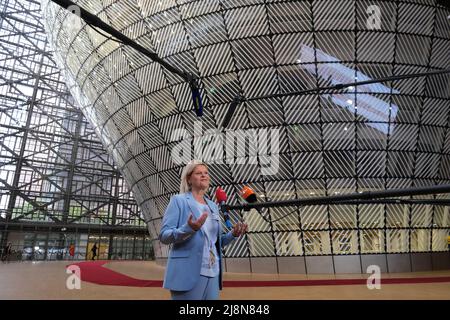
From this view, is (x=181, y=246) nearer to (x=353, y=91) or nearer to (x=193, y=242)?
(x=193, y=242)

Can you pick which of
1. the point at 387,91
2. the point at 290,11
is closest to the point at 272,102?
the point at 290,11

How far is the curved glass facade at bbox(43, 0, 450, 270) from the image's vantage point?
1723 centimetres

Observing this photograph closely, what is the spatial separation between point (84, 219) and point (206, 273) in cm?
4578

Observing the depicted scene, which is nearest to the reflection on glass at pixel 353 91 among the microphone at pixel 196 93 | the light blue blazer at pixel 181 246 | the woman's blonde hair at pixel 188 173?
the microphone at pixel 196 93

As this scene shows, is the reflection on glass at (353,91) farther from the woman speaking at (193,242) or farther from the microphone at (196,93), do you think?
the woman speaking at (193,242)

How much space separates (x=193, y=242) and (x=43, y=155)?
46.4 m

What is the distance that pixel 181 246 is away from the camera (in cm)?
262

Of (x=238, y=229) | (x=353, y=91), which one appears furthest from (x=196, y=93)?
(x=353, y=91)

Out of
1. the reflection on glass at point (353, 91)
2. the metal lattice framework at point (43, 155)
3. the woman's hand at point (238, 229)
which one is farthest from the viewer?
the metal lattice framework at point (43, 155)

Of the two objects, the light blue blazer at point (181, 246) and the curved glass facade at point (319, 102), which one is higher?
the curved glass facade at point (319, 102)

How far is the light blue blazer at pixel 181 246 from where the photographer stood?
2492 millimetres

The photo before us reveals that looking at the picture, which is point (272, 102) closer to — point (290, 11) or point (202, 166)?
point (290, 11)

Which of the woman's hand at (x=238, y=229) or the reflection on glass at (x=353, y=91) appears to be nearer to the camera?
the woman's hand at (x=238, y=229)

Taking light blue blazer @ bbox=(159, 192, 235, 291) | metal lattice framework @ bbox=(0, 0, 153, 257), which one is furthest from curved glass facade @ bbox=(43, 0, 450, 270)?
metal lattice framework @ bbox=(0, 0, 153, 257)
